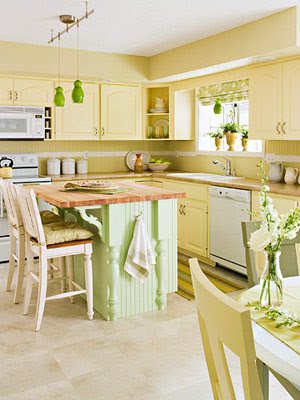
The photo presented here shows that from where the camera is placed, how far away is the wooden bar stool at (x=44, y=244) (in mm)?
3281

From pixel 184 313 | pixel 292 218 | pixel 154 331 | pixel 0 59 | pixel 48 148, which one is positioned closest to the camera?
pixel 292 218

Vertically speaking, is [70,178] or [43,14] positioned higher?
[43,14]

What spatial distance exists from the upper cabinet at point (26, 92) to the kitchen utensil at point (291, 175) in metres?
2.91

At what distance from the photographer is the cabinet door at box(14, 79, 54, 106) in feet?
17.8

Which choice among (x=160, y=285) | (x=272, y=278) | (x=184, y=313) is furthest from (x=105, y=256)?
(x=272, y=278)

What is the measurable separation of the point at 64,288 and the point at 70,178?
1.86 metres

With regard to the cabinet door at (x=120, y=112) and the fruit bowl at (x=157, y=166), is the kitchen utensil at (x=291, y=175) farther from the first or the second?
the cabinet door at (x=120, y=112)

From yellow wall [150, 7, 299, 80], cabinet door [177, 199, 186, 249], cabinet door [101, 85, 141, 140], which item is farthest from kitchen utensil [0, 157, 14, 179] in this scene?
yellow wall [150, 7, 299, 80]

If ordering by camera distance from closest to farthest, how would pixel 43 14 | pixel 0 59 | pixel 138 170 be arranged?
pixel 43 14 < pixel 0 59 < pixel 138 170

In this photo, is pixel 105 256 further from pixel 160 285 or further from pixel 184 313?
pixel 184 313

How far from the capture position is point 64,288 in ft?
13.5

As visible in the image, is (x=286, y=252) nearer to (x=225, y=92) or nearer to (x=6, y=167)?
(x=225, y=92)

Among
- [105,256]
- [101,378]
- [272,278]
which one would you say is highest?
[272,278]

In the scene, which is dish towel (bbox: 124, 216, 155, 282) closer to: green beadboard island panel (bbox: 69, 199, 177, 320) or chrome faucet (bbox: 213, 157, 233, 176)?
green beadboard island panel (bbox: 69, 199, 177, 320)
